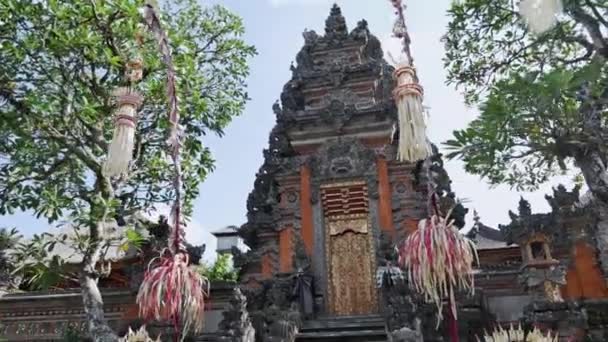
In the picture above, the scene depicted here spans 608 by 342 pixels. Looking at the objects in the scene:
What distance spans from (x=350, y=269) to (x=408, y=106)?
746cm

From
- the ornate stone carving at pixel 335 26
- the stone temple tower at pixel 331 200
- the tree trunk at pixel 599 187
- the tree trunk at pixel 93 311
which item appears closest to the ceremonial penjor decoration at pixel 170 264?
the tree trunk at pixel 93 311

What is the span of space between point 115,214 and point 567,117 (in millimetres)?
8159

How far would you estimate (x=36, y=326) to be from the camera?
11844 mm

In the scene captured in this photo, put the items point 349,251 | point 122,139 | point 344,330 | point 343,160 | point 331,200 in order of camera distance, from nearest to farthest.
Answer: point 122,139
point 344,330
point 349,251
point 331,200
point 343,160

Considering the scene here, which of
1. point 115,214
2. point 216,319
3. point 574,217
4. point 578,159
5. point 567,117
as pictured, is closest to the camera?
point 567,117

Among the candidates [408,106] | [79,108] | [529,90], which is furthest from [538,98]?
[79,108]

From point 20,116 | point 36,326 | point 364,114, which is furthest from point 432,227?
point 36,326

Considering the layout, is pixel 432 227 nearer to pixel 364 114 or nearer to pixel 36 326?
pixel 364 114

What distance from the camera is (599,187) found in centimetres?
916

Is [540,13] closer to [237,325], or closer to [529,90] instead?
[529,90]

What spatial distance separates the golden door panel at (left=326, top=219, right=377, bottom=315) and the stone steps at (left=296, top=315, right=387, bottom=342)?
41 cm

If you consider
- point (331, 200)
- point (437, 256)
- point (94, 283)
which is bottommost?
point (437, 256)

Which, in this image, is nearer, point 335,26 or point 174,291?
point 174,291

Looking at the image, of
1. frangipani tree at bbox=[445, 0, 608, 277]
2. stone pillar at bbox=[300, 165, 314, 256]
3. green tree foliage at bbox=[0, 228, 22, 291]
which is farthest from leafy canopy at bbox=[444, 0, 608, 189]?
green tree foliage at bbox=[0, 228, 22, 291]
